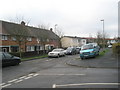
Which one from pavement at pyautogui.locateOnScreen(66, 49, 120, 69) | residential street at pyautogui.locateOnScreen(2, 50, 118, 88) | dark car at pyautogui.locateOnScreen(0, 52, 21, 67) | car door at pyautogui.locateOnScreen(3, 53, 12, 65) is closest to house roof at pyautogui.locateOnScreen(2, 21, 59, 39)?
dark car at pyautogui.locateOnScreen(0, 52, 21, 67)

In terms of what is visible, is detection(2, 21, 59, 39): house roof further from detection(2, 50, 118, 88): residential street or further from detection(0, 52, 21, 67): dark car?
detection(2, 50, 118, 88): residential street

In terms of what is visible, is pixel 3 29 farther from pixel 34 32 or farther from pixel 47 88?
pixel 47 88

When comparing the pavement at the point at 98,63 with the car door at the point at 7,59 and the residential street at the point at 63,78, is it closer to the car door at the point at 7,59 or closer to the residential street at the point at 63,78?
the residential street at the point at 63,78

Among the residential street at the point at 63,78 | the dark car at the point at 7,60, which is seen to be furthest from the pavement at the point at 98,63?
the dark car at the point at 7,60

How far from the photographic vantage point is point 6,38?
1409 inches

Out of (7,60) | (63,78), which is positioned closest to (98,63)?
(63,78)

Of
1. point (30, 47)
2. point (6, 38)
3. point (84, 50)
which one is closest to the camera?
point (84, 50)

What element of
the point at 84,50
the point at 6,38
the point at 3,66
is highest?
the point at 6,38

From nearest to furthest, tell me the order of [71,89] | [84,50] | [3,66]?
[71,89] → [3,66] → [84,50]

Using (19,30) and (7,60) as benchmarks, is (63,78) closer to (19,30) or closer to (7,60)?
(7,60)

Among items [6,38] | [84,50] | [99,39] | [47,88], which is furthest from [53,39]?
[47,88]

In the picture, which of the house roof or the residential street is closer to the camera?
the residential street

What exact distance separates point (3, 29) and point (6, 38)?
2.12 m

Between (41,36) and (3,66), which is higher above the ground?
(41,36)
